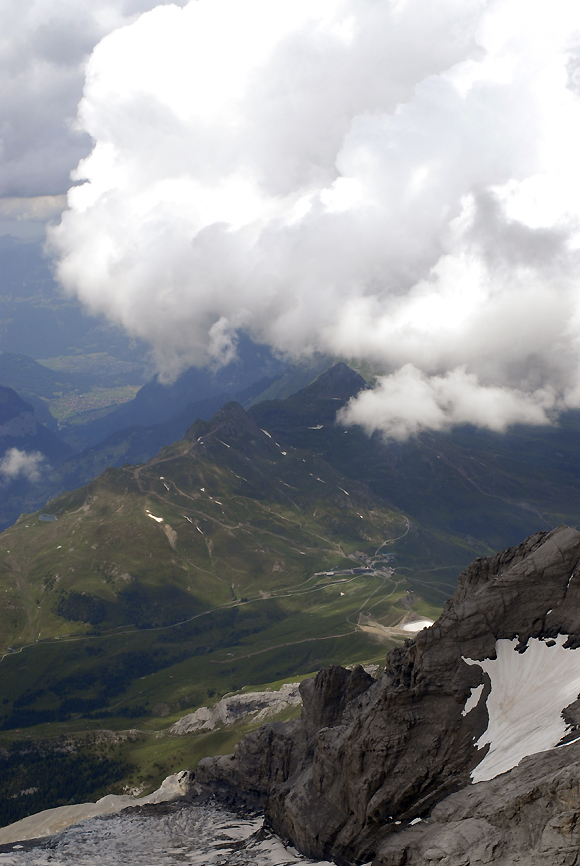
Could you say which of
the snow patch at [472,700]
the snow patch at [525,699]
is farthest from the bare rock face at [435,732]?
the snow patch at [525,699]

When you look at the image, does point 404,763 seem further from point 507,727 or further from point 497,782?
point 497,782

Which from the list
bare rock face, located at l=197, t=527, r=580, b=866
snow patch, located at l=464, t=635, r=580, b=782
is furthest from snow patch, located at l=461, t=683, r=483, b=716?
snow patch, located at l=464, t=635, r=580, b=782

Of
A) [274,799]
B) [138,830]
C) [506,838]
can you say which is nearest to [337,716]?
[274,799]

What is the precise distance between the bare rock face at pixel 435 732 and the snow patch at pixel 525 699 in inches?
17.7

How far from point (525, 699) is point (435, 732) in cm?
1299

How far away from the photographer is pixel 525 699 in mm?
85312

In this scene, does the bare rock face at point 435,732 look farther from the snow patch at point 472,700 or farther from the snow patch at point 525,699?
the snow patch at point 525,699

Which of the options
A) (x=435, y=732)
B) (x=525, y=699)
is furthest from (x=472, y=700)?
(x=525, y=699)

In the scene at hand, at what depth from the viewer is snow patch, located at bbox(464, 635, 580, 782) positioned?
76125 millimetres

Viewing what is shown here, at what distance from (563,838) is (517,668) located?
1597 inches

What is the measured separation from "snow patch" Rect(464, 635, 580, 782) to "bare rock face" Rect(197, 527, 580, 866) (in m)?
0.45

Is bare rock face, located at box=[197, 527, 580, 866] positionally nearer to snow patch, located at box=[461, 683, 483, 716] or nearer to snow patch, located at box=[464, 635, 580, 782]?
snow patch, located at box=[461, 683, 483, 716]

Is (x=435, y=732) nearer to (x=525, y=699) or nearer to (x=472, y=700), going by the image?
(x=472, y=700)

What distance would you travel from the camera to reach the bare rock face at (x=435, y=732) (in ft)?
243
